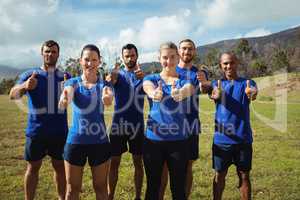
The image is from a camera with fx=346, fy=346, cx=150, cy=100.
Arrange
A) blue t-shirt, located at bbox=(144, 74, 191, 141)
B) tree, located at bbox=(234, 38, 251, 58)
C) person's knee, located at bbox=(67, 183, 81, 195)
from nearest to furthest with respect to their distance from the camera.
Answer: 1. blue t-shirt, located at bbox=(144, 74, 191, 141)
2. person's knee, located at bbox=(67, 183, 81, 195)
3. tree, located at bbox=(234, 38, 251, 58)

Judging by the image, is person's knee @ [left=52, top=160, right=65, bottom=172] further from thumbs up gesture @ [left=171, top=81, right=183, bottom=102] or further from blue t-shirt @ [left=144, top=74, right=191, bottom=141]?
thumbs up gesture @ [left=171, top=81, right=183, bottom=102]

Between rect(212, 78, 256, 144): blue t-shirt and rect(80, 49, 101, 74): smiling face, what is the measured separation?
1965 mm

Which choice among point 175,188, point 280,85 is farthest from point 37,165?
point 280,85

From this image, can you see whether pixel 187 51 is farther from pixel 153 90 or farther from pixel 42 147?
pixel 42 147

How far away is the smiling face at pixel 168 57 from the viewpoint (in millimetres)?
4547

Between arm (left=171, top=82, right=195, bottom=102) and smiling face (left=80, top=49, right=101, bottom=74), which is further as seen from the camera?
smiling face (left=80, top=49, right=101, bottom=74)

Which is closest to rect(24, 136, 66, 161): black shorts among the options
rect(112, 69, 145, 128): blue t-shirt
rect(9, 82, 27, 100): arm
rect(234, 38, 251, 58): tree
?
rect(9, 82, 27, 100): arm

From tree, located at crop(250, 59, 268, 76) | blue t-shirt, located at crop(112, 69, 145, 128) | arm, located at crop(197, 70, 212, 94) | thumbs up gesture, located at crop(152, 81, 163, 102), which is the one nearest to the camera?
thumbs up gesture, located at crop(152, 81, 163, 102)

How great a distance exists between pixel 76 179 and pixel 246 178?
2614 mm

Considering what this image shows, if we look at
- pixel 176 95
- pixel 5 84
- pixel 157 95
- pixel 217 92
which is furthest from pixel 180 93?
pixel 5 84

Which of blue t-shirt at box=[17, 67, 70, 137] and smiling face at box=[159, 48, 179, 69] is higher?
smiling face at box=[159, 48, 179, 69]

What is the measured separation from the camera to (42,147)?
17.7 ft

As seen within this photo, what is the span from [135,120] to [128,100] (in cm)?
36

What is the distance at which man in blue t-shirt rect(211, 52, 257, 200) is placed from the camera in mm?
5379
